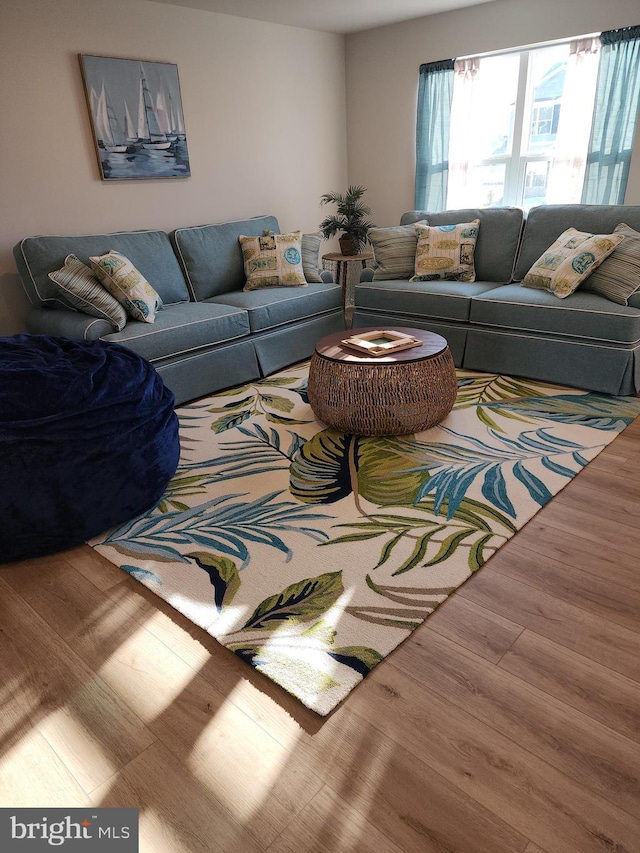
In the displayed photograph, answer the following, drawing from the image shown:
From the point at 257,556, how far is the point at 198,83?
372 centimetres

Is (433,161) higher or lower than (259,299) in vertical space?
higher

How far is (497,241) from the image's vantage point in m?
4.01

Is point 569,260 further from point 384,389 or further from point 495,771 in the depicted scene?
point 495,771

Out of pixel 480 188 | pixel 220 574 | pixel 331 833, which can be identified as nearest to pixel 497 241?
pixel 480 188

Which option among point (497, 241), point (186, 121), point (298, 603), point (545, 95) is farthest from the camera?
Result: point (545, 95)

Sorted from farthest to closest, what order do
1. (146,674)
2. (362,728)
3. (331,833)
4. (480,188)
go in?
(480,188), (146,674), (362,728), (331,833)

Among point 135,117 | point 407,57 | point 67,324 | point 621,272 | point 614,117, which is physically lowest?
point 67,324

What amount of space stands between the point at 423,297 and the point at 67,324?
2263 mm

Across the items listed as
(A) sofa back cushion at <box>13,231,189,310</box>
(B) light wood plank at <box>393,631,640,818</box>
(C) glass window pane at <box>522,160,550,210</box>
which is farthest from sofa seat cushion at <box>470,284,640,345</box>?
(B) light wood plank at <box>393,631,640,818</box>

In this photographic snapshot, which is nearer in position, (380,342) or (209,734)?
(209,734)

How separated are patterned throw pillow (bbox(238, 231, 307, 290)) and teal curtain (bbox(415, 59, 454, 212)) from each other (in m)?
1.58

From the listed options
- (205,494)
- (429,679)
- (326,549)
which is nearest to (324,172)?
(205,494)

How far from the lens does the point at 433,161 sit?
4898 millimetres

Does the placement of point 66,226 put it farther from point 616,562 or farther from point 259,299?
point 616,562
